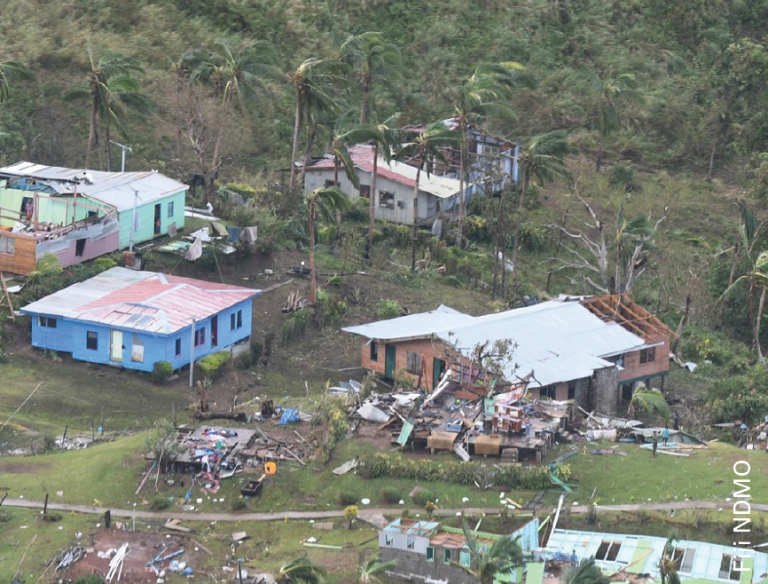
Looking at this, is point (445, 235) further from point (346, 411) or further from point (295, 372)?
point (346, 411)

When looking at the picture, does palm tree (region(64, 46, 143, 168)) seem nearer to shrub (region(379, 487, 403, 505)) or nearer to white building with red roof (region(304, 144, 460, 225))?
white building with red roof (region(304, 144, 460, 225))

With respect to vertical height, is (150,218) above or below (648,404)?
above

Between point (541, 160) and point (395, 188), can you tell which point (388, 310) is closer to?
point (541, 160)

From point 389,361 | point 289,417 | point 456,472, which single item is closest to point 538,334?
point 389,361

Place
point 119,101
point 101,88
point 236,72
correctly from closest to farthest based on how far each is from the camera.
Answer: point 101,88 → point 119,101 → point 236,72

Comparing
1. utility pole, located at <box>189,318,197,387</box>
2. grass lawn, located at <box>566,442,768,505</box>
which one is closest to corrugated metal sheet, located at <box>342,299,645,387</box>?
utility pole, located at <box>189,318,197,387</box>

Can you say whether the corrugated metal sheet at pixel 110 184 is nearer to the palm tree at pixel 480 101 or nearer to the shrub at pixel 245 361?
the shrub at pixel 245 361
